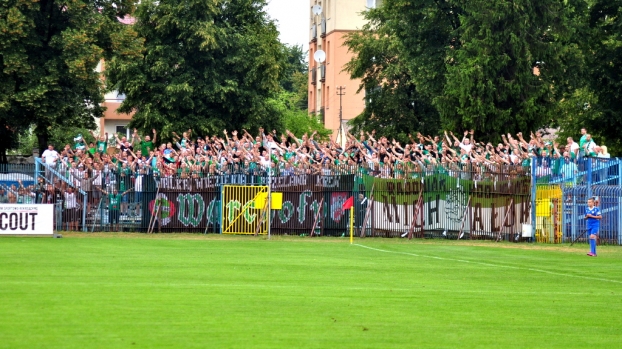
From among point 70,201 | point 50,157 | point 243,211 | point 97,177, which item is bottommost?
point 243,211

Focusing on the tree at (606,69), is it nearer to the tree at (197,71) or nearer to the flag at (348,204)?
the tree at (197,71)

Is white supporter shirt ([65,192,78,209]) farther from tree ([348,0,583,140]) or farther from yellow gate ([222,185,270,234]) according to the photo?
tree ([348,0,583,140])

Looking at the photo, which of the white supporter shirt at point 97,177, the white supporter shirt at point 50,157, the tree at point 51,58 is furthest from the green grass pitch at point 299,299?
the tree at point 51,58

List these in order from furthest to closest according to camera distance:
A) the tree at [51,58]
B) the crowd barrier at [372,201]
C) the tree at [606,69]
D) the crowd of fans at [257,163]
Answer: the tree at [606,69]
the tree at [51,58]
the crowd of fans at [257,163]
the crowd barrier at [372,201]

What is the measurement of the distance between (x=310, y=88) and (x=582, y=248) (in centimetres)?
7578

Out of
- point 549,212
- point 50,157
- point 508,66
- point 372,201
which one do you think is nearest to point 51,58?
point 50,157

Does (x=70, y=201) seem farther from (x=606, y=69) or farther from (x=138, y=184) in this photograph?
(x=606, y=69)

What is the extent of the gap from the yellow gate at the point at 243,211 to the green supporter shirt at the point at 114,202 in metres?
4.11

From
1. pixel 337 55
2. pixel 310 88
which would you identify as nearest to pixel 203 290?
pixel 337 55

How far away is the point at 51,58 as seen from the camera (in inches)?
1871

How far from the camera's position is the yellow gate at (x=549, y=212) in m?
35.8

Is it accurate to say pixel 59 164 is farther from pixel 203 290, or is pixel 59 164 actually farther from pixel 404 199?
pixel 203 290

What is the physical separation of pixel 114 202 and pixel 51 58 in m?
11.2

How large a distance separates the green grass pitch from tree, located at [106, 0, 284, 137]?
29.8 meters
